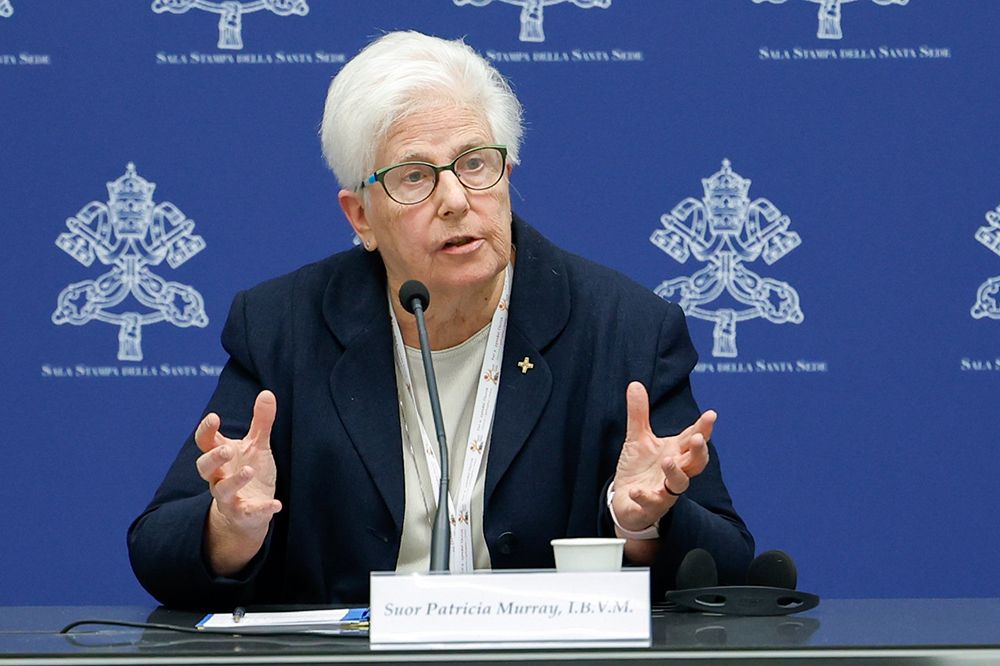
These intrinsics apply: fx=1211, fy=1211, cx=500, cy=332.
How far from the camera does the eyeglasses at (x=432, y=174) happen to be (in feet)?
6.38

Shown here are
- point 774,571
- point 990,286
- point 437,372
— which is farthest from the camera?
point 990,286

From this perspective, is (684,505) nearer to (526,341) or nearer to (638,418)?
(638,418)

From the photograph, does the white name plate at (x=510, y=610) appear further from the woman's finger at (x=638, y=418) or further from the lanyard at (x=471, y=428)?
the lanyard at (x=471, y=428)

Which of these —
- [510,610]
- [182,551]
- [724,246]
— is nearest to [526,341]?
[182,551]

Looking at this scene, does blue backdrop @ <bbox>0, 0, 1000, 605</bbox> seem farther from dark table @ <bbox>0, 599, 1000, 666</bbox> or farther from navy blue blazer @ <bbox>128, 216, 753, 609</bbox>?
dark table @ <bbox>0, 599, 1000, 666</bbox>

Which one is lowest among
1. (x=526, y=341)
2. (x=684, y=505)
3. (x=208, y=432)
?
(x=684, y=505)

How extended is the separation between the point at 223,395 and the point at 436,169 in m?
0.52

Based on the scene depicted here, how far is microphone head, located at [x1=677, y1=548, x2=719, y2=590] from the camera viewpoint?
1.51 m

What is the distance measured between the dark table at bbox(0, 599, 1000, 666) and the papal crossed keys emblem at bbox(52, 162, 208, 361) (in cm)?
147

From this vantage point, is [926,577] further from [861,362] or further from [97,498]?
[97,498]

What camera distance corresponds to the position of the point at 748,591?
1440mm

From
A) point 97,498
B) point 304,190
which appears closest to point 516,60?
Result: point 304,190

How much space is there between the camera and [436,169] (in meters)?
1.94

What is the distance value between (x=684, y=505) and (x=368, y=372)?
0.62m
